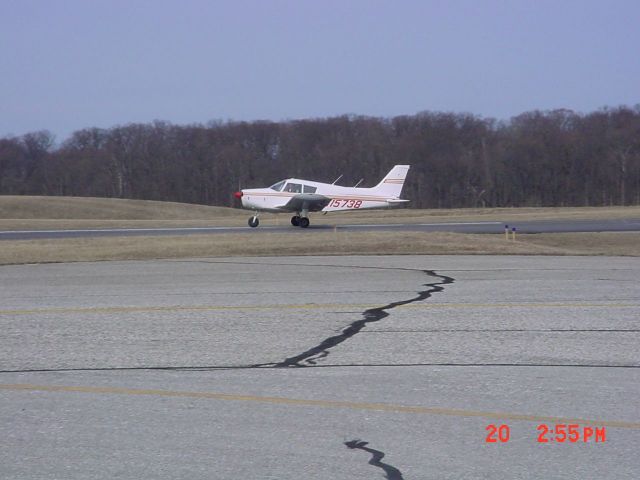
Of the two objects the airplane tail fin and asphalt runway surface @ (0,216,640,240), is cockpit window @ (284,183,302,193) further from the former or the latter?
the airplane tail fin

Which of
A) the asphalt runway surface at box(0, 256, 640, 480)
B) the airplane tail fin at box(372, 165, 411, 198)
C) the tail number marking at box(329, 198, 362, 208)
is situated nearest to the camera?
the asphalt runway surface at box(0, 256, 640, 480)

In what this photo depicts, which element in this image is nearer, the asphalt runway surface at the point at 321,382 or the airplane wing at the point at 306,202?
the asphalt runway surface at the point at 321,382

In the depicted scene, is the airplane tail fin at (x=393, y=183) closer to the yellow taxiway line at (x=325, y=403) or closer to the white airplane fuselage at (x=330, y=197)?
the white airplane fuselage at (x=330, y=197)

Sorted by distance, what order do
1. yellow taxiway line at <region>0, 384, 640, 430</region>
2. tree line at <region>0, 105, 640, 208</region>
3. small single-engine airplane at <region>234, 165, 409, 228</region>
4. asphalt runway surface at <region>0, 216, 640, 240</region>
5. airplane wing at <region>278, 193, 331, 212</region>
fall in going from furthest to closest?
1. tree line at <region>0, 105, 640, 208</region>
2. small single-engine airplane at <region>234, 165, 409, 228</region>
3. airplane wing at <region>278, 193, 331, 212</region>
4. asphalt runway surface at <region>0, 216, 640, 240</region>
5. yellow taxiway line at <region>0, 384, 640, 430</region>

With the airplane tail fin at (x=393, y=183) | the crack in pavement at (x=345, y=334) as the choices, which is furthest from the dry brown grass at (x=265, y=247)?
the airplane tail fin at (x=393, y=183)

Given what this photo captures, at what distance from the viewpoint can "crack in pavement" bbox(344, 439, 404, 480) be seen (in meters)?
5.52

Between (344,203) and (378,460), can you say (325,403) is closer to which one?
(378,460)

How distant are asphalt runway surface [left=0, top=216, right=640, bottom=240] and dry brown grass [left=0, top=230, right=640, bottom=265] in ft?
22.0

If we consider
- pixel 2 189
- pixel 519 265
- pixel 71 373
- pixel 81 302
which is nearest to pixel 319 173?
pixel 2 189

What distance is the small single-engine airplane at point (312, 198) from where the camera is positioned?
38.8 m
